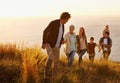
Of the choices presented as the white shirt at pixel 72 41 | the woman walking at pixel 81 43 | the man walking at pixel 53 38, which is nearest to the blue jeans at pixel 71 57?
the white shirt at pixel 72 41

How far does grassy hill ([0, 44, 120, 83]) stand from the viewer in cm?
1168

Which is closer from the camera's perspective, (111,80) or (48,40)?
(48,40)

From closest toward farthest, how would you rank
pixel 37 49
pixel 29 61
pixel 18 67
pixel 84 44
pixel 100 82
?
1. pixel 29 61
2. pixel 18 67
3. pixel 100 82
4. pixel 37 49
5. pixel 84 44

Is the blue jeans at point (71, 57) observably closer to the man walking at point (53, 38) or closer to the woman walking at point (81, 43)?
the woman walking at point (81, 43)

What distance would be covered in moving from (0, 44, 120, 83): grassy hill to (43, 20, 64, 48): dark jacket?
54 cm

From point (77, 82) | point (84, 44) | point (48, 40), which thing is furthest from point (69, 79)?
point (84, 44)

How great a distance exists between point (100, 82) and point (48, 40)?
80.8 inches

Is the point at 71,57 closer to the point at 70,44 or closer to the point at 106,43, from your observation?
the point at 70,44

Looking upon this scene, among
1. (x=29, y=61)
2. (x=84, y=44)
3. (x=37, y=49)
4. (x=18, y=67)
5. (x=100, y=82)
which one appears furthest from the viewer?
(x=84, y=44)

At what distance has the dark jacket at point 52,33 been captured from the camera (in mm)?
12445

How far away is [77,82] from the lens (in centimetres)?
1251

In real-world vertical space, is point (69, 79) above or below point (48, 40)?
below

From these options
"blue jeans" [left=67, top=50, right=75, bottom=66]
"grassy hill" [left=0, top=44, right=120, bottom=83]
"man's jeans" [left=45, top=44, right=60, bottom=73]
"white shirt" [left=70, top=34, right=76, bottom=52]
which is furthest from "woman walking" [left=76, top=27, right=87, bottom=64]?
"man's jeans" [left=45, top=44, right=60, bottom=73]

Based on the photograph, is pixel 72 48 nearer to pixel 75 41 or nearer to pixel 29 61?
pixel 75 41
